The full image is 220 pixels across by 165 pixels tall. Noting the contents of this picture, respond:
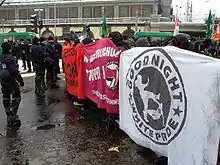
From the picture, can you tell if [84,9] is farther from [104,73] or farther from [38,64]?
[104,73]

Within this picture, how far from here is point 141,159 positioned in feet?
19.7

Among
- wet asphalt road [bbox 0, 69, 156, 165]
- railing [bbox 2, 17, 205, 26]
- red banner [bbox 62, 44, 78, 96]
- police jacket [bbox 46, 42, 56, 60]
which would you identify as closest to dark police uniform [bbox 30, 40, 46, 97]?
red banner [bbox 62, 44, 78, 96]

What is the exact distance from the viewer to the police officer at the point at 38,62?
459 inches

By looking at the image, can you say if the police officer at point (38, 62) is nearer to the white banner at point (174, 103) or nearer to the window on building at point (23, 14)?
the white banner at point (174, 103)

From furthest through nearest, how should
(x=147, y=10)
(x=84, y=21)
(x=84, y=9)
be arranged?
(x=84, y=9) < (x=147, y=10) < (x=84, y=21)

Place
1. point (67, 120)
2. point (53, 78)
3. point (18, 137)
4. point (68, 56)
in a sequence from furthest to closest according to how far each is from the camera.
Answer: point (53, 78)
point (68, 56)
point (67, 120)
point (18, 137)

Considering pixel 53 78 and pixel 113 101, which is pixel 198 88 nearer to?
pixel 113 101

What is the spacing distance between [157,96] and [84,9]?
280 ft

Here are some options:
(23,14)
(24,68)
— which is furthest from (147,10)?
(24,68)

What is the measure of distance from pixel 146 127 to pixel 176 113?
1.01 meters

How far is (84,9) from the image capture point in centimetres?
8875

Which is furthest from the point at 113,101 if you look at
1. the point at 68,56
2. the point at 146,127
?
the point at 68,56

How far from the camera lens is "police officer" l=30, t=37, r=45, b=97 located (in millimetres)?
11664

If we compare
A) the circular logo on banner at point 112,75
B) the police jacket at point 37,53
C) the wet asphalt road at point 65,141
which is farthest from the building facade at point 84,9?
the circular logo on banner at point 112,75
